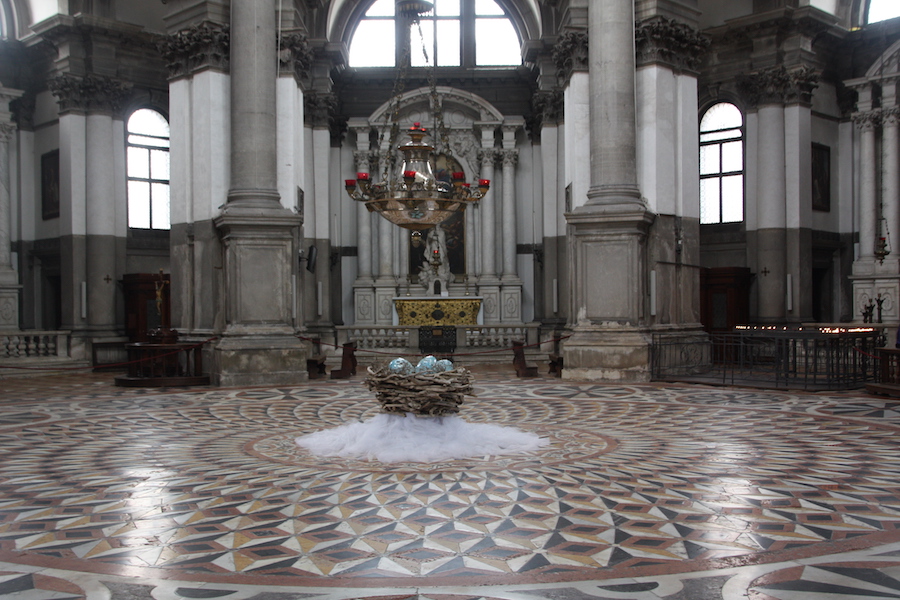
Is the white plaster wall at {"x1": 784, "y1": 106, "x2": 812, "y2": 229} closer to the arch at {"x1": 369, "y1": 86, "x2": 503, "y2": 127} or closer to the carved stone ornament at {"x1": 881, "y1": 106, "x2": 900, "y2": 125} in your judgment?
the carved stone ornament at {"x1": 881, "y1": 106, "x2": 900, "y2": 125}

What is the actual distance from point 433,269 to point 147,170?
7.65 metres

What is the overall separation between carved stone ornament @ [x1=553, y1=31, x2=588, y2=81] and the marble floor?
27.7 ft

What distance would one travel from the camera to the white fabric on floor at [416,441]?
6.87 meters

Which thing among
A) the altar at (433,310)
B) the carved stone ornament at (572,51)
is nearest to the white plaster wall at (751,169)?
the carved stone ornament at (572,51)

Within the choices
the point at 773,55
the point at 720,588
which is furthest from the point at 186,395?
the point at 773,55

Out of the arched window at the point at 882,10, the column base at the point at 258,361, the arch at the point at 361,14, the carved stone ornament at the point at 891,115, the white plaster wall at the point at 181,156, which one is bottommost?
the column base at the point at 258,361

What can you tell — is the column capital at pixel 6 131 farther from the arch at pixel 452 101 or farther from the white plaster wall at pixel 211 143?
the arch at pixel 452 101

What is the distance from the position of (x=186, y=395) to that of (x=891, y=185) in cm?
1570

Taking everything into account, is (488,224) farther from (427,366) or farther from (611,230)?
(427,366)

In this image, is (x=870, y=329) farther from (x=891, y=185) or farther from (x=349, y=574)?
(x=349, y=574)

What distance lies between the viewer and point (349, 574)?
4012 mm

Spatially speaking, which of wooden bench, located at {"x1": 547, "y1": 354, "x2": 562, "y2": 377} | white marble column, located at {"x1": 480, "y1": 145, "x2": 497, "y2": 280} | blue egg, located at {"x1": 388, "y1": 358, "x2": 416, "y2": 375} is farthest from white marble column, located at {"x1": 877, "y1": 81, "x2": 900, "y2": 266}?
blue egg, located at {"x1": 388, "y1": 358, "x2": 416, "y2": 375}

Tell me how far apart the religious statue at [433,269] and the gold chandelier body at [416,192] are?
10938mm

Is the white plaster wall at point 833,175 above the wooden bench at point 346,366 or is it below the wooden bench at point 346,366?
above
